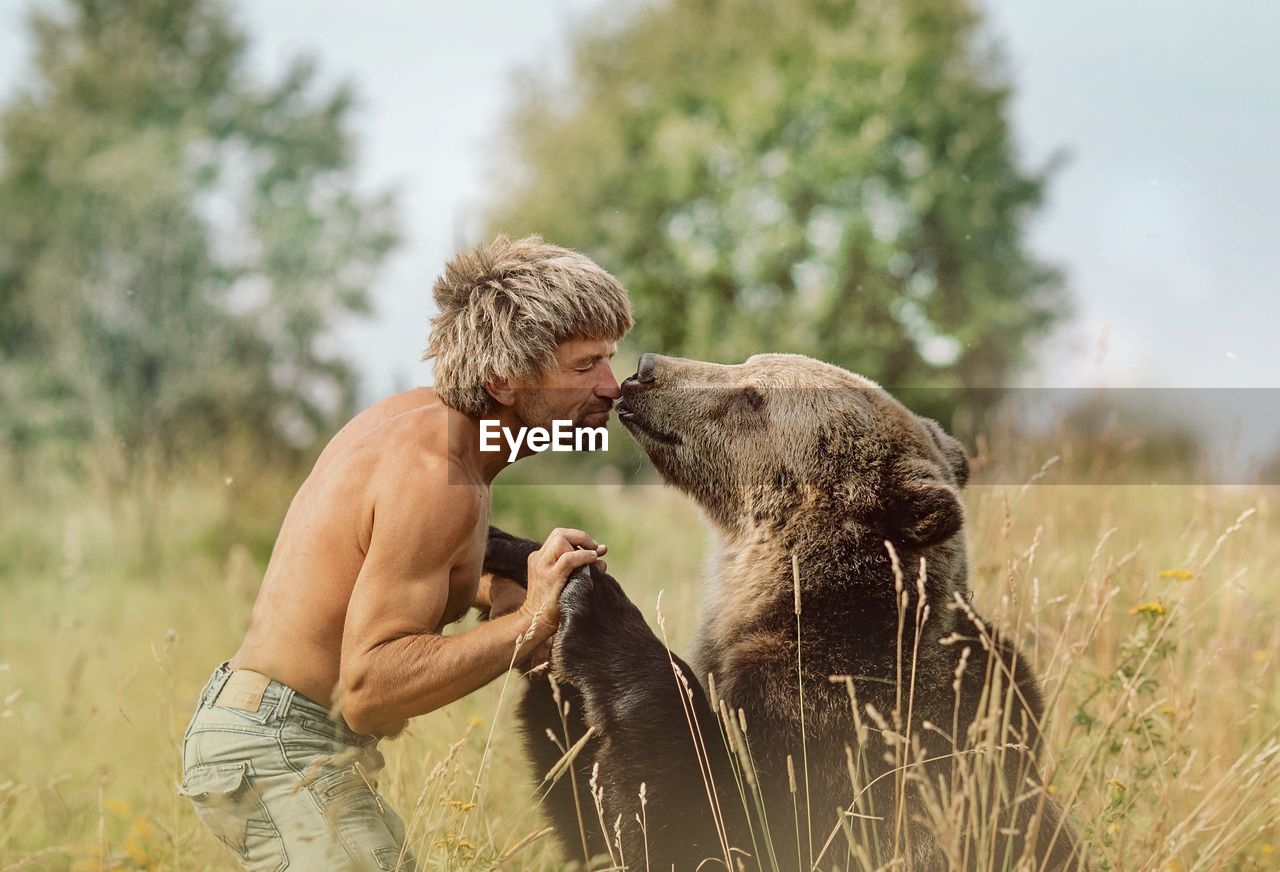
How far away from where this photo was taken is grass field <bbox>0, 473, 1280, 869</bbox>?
12.2 ft

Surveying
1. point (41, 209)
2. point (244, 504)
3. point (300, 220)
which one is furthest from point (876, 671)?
point (41, 209)

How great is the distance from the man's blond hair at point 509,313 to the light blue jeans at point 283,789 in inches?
40.4

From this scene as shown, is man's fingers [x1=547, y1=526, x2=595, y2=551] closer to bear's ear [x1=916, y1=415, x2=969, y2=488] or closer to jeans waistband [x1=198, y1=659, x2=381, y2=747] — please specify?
jeans waistband [x1=198, y1=659, x2=381, y2=747]

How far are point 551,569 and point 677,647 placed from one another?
3.01 meters

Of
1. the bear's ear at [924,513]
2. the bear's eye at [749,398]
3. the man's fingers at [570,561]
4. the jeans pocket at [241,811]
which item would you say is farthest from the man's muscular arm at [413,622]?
the bear's eye at [749,398]

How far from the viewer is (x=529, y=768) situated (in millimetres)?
4043

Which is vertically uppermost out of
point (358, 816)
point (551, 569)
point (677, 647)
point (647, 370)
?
point (647, 370)

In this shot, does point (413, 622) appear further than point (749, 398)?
No

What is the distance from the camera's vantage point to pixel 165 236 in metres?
27.6

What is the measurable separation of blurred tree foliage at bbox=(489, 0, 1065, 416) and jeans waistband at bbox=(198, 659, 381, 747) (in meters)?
20.1

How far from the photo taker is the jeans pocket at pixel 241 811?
130 inches

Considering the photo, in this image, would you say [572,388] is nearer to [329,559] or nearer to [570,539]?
[570,539]

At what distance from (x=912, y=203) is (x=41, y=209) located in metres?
21.1

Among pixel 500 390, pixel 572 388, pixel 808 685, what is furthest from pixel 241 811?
pixel 808 685
